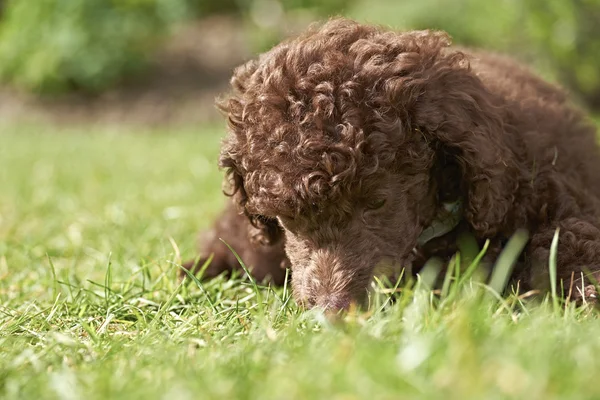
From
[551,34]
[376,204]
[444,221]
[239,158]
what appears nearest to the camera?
[376,204]

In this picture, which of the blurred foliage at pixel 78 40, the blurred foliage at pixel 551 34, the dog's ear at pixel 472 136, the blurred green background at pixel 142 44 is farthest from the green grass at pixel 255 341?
the blurred foliage at pixel 78 40

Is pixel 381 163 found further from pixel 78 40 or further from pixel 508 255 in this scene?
pixel 78 40

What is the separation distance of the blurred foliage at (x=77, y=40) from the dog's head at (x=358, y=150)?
12.5 metres

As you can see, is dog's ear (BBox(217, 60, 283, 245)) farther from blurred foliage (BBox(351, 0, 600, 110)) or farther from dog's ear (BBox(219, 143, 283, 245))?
blurred foliage (BBox(351, 0, 600, 110))

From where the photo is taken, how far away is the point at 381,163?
286cm

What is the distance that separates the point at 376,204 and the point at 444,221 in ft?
1.48

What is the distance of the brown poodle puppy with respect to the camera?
110 inches

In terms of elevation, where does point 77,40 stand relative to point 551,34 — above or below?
below

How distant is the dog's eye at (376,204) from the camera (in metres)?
2.92

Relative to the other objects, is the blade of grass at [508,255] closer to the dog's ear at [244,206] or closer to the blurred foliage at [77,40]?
the dog's ear at [244,206]

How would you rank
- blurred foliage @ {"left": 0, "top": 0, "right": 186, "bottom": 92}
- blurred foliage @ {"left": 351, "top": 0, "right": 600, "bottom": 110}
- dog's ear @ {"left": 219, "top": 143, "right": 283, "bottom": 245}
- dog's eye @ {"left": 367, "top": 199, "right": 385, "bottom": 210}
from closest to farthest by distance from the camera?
dog's eye @ {"left": 367, "top": 199, "right": 385, "bottom": 210}
dog's ear @ {"left": 219, "top": 143, "right": 283, "bottom": 245}
blurred foliage @ {"left": 351, "top": 0, "right": 600, "bottom": 110}
blurred foliage @ {"left": 0, "top": 0, "right": 186, "bottom": 92}

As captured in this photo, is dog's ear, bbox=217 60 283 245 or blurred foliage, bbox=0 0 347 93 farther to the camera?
blurred foliage, bbox=0 0 347 93

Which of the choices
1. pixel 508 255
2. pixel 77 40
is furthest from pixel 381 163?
pixel 77 40

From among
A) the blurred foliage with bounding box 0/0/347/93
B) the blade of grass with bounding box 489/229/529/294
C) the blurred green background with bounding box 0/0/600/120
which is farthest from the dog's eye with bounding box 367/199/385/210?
the blurred foliage with bounding box 0/0/347/93
